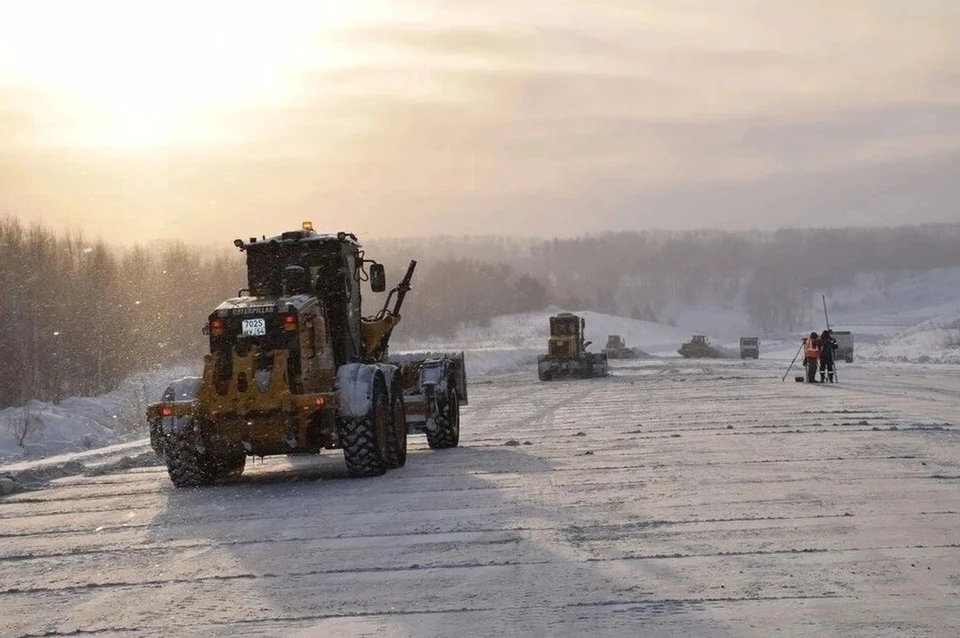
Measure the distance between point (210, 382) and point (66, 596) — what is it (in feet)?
20.9

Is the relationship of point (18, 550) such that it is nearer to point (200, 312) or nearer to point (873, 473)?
point (873, 473)

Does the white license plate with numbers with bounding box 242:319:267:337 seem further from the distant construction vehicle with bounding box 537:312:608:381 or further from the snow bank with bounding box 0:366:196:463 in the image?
the distant construction vehicle with bounding box 537:312:608:381

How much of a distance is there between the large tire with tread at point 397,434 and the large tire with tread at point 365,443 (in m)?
0.68

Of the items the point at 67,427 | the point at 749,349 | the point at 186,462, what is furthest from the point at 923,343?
the point at 186,462

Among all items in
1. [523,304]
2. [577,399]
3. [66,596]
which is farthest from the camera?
[523,304]

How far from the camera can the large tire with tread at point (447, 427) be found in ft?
62.8

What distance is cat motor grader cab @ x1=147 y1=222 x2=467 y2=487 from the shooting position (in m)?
14.9

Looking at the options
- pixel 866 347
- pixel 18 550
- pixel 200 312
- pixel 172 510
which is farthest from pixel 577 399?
pixel 866 347

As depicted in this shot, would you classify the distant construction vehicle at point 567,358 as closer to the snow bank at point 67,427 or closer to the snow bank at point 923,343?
the snow bank at point 67,427

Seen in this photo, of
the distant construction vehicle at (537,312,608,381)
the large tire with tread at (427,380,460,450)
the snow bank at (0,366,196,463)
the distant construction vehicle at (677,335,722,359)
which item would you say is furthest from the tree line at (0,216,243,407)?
the distant construction vehicle at (677,335,722,359)

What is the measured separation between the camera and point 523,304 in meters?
171

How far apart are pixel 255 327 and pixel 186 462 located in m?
1.88

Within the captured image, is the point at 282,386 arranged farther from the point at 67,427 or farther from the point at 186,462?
the point at 67,427

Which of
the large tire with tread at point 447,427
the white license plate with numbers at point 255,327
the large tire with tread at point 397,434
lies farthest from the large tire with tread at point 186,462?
the large tire with tread at point 447,427
